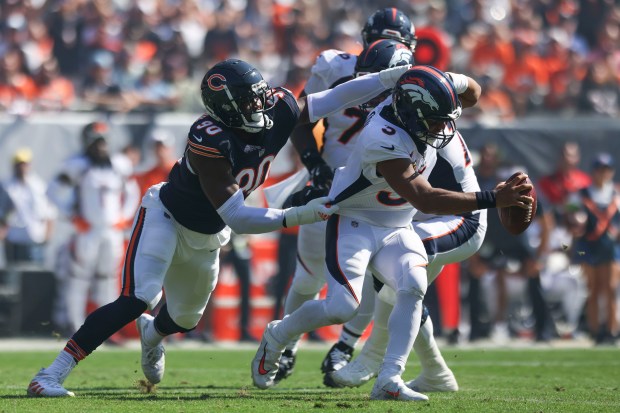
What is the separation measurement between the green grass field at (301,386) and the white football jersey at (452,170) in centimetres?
123

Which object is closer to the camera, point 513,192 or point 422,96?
point 513,192

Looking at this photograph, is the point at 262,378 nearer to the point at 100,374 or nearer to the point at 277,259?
the point at 100,374

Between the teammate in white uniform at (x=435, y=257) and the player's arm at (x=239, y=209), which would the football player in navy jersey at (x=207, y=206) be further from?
the teammate in white uniform at (x=435, y=257)

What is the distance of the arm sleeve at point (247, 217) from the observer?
5793 mm

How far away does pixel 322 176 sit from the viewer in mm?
6836

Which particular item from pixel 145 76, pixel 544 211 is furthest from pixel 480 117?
pixel 145 76

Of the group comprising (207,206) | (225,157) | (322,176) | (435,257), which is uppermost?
(225,157)

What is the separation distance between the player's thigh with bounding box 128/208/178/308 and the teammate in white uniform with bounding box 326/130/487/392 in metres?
1.21

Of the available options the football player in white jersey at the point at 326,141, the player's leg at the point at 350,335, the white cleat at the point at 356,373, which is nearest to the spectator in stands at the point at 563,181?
the football player in white jersey at the point at 326,141

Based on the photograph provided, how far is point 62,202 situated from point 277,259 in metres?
2.33

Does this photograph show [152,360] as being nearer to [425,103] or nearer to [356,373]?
[356,373]

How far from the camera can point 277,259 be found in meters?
11.9

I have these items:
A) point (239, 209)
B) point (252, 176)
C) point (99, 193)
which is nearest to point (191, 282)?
point (252, 176)

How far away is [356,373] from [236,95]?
179 centimetres
